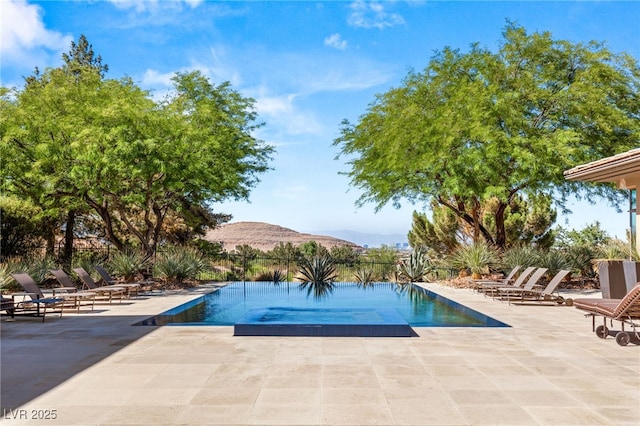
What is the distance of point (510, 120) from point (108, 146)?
13.3m

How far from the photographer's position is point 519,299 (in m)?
13.0

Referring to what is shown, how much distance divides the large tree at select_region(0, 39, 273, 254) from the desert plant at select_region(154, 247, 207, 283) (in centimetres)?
159

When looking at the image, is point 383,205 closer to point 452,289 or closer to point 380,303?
point 452,289

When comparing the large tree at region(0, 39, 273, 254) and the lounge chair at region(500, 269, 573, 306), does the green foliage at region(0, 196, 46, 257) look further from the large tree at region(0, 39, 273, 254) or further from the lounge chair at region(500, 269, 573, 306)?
the lounge chair at region(500, 269, 573, 306)

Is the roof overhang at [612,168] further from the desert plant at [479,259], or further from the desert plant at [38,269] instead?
the desert plant at [38,269]

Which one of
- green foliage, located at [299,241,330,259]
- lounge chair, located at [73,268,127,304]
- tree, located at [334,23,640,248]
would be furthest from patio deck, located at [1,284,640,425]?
green foliage, located at [299,241,330,259]

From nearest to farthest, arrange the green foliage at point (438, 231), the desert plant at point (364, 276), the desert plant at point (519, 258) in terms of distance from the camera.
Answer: the desert plant at point (519, 258)
the desert plant at point (364, 276)
the green foliage at point (438, 231)

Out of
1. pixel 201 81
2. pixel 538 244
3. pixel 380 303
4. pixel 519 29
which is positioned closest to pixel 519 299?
pixel 380 303

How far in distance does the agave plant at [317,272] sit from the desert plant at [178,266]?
13.6ft

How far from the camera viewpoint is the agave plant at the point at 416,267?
2012 cm

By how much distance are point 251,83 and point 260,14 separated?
22.2 ft

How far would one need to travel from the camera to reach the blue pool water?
9.77 meters

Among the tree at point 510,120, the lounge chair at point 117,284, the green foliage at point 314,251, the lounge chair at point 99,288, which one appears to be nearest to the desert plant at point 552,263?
the tree at point 510,120

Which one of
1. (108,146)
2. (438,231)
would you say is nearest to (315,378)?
(108,146)
